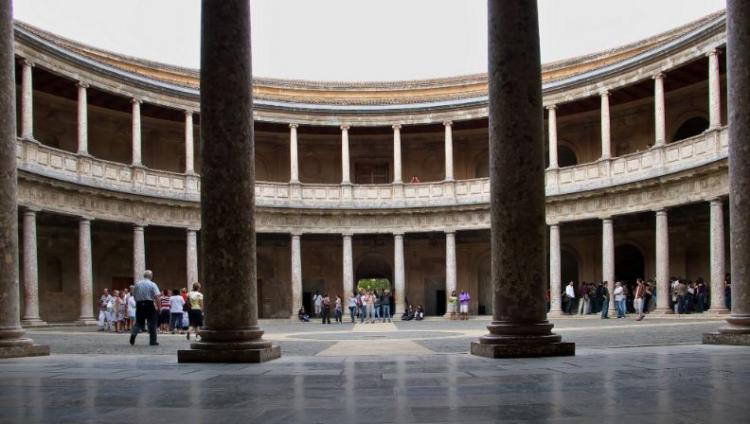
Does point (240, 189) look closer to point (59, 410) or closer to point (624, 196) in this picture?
point (59, 410)

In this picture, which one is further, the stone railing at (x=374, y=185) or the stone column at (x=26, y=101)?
the stone railing at (x=374, y=185)

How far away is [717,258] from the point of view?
26.0 meters

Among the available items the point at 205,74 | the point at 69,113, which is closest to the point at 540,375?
the point at 205,74

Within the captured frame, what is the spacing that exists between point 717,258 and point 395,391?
74.5 ft

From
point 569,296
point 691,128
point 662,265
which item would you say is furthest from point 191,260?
point 691,128

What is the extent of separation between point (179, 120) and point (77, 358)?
25898 mm

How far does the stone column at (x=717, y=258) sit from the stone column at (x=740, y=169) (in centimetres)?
1566

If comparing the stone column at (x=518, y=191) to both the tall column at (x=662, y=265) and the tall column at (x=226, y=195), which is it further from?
the tall column at (x=662, y=265)

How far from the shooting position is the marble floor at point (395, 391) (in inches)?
205

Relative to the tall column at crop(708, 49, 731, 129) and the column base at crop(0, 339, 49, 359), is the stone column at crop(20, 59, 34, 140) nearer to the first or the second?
the column base at crop(0, 339, 49, 359)

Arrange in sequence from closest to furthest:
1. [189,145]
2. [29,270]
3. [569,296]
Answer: [29,270]
[569,296]
[189,145]

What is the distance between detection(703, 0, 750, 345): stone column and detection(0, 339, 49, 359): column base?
1062 centimetres

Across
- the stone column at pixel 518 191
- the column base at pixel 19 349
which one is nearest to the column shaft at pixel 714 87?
the stone column at pixel 518 191

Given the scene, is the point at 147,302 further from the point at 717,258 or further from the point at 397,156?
the point at 397,156
